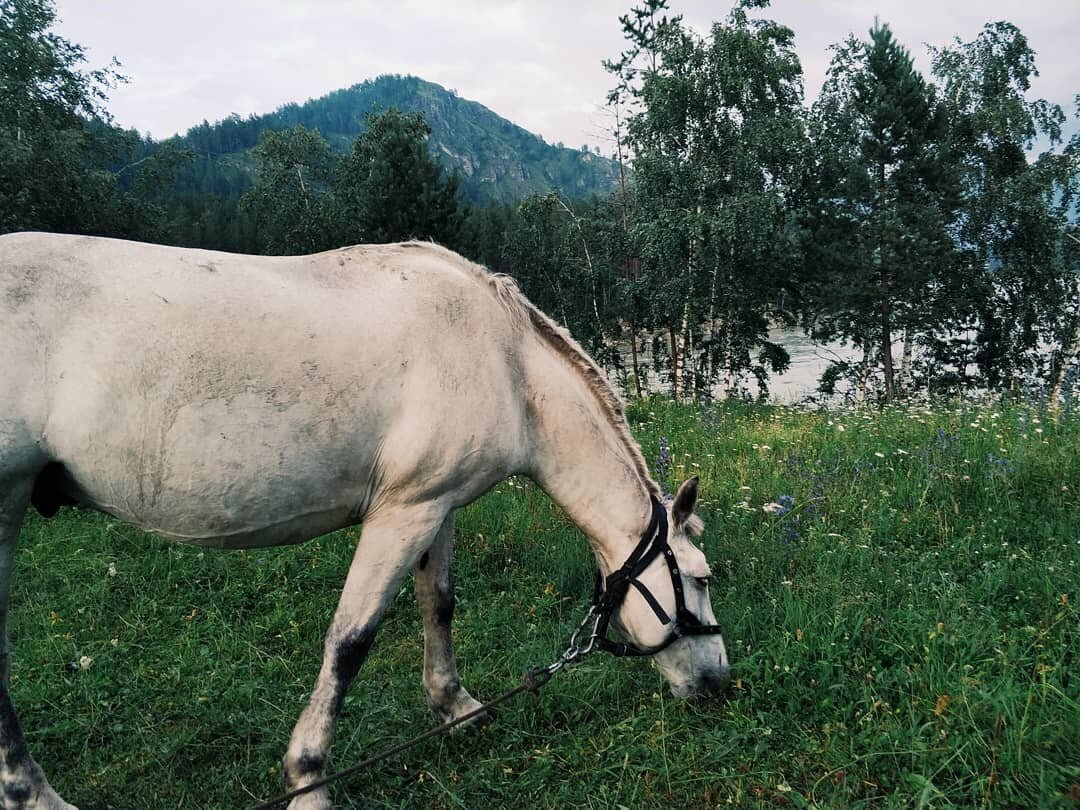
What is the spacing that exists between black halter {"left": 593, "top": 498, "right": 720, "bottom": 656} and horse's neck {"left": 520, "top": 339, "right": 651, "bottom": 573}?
0.04m

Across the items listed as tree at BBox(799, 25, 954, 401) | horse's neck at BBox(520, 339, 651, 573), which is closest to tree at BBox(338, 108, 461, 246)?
tree at BBox(799, 25, 954, 401)

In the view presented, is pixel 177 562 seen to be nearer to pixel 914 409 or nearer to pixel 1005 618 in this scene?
pixel 1005 618

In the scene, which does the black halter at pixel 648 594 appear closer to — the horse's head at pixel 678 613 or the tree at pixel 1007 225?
the horse's head at pixel 678 613

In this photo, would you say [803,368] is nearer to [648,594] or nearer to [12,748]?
[648,594]

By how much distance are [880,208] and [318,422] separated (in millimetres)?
18493

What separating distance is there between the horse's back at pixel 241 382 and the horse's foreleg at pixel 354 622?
0.15 m

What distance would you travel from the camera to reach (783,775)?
2.42 meters

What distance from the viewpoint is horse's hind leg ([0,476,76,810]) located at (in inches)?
84.1

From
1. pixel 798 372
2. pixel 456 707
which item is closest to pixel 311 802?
pixel 456 707

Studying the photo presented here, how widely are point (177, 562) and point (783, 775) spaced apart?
4.00 metres

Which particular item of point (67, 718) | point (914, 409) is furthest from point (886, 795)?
point (914, 409)

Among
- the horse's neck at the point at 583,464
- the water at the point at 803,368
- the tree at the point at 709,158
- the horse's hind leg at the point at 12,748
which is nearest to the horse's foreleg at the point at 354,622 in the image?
the horse's neck at the point at 583,464

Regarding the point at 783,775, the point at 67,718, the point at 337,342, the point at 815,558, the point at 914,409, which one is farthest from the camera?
the point at 914,409

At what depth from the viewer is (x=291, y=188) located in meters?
32.2
